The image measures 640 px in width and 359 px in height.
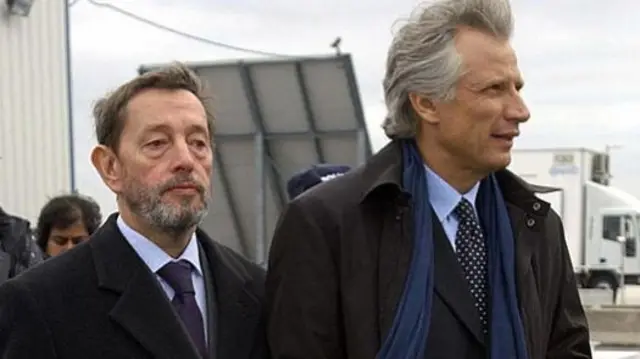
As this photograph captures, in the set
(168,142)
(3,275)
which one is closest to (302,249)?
(168,142)

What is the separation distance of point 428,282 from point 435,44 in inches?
19.3

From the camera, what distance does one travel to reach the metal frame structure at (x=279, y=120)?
4902 millimetres

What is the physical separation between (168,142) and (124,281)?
303 mm

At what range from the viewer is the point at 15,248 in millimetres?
3928

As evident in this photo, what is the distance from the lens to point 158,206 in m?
2.02

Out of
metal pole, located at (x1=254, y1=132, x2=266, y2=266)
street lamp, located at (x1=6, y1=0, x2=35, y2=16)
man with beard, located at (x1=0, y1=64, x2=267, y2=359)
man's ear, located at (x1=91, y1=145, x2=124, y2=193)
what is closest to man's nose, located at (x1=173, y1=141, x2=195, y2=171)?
man with beard, located at (x1=0, y1=64, x2=267, y2=359)

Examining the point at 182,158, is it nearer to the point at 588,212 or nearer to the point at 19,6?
the point at 19,6

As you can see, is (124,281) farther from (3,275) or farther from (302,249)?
(3,275)

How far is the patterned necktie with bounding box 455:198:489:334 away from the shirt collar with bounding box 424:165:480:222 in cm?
3

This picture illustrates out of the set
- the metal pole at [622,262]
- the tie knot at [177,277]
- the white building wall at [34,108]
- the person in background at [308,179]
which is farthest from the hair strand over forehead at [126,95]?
the metal pole at [622,262]

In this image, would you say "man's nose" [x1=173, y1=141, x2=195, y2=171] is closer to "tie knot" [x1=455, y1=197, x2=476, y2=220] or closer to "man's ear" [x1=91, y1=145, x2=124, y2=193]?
"man's ear" [x1=91, y1=145, x2=124, y2=193]

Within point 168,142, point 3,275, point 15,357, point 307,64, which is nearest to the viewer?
point 15,357

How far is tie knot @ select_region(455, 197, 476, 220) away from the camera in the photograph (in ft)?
7.00

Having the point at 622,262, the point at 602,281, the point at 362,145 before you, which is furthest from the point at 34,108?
the point at 622,262
